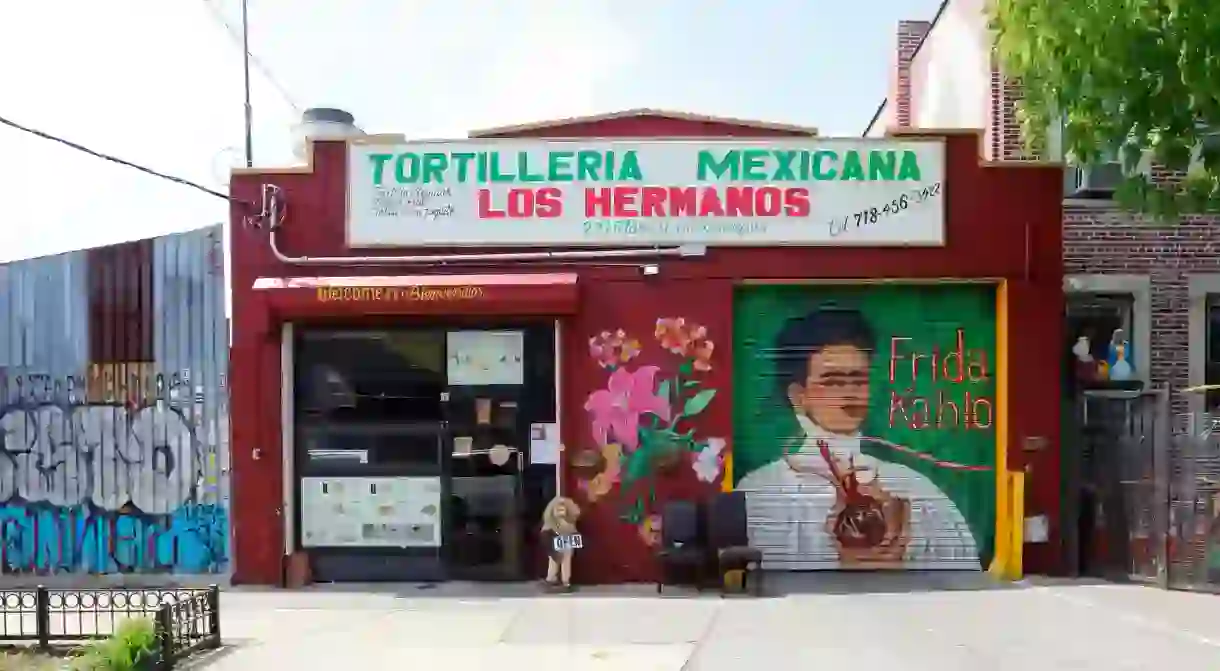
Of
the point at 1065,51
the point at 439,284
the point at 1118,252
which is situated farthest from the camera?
the point at 1118,252

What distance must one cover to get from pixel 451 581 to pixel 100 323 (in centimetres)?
466

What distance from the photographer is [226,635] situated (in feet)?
30.0

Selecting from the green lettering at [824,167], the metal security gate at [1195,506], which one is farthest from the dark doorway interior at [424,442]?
the metal security gate at [1195,506]

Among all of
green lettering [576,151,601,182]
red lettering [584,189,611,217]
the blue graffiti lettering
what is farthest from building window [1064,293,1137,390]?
the blue graffiti lettering

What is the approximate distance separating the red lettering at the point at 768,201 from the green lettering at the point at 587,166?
1.67 m

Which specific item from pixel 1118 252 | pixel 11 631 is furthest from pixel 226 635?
pixel 1118 252

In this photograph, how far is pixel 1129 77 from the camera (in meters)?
9.10

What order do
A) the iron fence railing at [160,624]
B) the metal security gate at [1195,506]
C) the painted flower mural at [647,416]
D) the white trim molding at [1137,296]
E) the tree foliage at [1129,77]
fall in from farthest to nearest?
1. the white trim molding at [1137,296]
2. the painted flower mural at [647,416]
3. the metal security gate at [1195,506]
4. the tree foliage at [1129,77]
5. the iron fence railing at [160,624]

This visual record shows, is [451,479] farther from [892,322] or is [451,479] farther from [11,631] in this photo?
[892,322]

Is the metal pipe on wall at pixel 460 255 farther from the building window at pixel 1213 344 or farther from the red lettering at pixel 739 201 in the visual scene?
the building window at pixel 1213 344

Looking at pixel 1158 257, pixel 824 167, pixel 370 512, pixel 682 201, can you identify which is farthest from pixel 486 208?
pixel 1158 257

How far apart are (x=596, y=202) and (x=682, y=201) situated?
89 centimetres

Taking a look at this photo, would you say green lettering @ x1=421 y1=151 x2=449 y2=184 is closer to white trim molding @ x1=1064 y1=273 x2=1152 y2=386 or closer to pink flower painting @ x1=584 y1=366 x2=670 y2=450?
pink flower painting @ x1=584 y1=366 x2=670 y2=450

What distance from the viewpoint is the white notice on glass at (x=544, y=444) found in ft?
37.3
